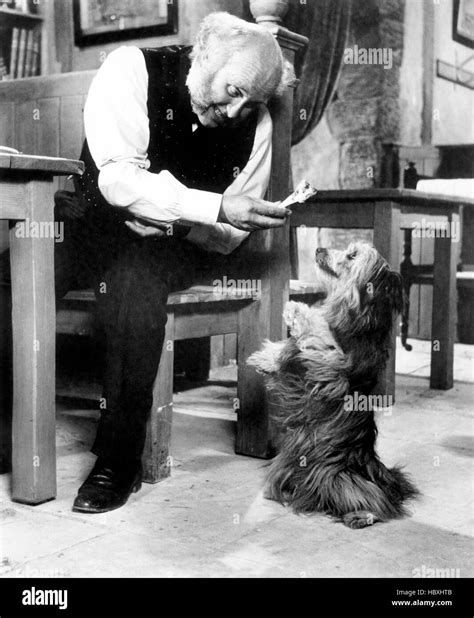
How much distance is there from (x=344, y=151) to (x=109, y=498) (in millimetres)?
4377

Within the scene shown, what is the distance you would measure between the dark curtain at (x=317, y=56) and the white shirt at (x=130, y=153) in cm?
340

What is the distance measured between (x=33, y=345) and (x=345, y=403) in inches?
31.3

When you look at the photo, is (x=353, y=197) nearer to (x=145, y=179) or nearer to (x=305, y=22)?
(x=145, y=179)

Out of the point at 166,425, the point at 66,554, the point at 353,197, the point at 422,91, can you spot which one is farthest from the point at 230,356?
the point at 422,91

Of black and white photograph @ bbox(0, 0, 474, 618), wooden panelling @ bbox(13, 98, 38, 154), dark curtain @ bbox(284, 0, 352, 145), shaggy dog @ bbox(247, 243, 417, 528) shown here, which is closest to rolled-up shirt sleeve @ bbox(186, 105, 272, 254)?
black and white photograph @ bbox(0, 0, 474, 618)

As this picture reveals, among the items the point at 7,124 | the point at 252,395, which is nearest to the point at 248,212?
the point at 252,395

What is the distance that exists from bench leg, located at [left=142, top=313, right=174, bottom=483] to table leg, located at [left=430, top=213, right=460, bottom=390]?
190 cm

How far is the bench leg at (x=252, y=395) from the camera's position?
258cm

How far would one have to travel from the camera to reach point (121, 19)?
4.56 meters

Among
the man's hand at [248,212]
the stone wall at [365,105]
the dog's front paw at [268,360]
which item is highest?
the stone wall at [365,105]

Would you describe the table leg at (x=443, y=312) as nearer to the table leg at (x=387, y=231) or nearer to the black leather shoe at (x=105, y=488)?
the table leg at (x=387, y=231)

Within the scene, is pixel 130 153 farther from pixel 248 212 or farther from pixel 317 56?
pixel 317 56

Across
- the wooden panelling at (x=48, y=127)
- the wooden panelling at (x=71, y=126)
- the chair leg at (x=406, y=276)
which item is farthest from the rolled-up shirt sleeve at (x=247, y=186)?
the chair leg at (x=406, y=276)

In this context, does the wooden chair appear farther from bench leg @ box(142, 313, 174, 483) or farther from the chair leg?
the chair leg
